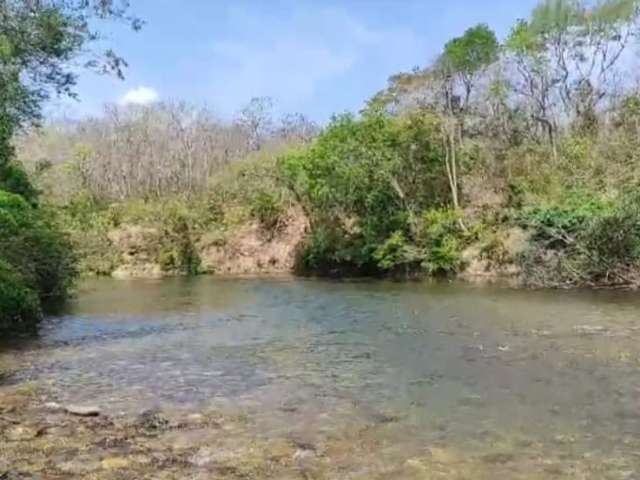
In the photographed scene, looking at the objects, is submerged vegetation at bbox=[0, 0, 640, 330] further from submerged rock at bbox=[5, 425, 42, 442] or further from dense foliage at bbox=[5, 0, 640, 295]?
submerged rock at bbox=[5, 425, 42, 442]

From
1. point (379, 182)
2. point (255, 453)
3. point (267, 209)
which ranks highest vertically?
point (379, 182)

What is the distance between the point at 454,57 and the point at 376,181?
7920 millimetres

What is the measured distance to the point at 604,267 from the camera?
28.7 m

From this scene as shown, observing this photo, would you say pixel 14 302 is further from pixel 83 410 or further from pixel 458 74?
pixel 458 74

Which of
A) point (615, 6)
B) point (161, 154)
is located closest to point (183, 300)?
point (615, 6)

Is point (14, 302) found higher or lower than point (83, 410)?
higher

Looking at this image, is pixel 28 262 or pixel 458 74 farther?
pixel 458 74

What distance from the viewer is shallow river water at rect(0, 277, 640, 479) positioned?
8.38 metres

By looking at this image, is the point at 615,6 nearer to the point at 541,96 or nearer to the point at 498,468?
the point at 541,96

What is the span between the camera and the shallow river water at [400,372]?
8.38 meters

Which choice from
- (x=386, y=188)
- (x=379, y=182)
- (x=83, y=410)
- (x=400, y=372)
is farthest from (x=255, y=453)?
(x=386, y=188)

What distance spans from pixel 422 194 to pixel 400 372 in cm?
2899

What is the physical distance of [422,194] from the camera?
41.2 meters

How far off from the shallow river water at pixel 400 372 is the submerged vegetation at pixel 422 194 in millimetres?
4011
